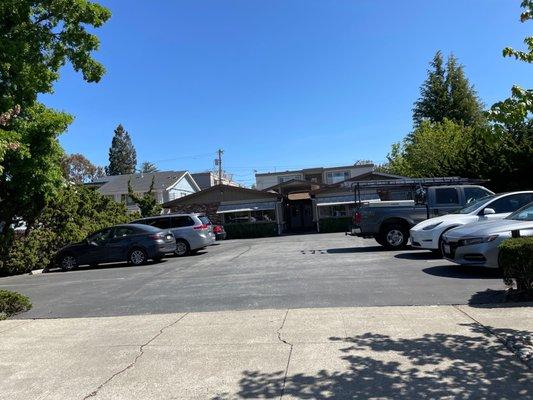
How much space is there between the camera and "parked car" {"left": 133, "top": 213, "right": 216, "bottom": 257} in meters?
20.7

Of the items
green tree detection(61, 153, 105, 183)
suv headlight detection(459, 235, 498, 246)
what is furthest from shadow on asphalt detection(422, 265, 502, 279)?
green tree detection(61, 153, 105, 183)

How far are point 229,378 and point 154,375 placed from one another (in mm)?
795

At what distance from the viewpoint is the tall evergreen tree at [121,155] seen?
96.2 m

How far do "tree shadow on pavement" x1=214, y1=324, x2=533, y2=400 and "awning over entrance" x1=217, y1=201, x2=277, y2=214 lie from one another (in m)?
33.5

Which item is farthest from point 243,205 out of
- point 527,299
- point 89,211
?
point 527,299

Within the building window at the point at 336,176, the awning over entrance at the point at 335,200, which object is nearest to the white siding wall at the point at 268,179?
the building window at the point at 336,176

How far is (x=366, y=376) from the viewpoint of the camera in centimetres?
475

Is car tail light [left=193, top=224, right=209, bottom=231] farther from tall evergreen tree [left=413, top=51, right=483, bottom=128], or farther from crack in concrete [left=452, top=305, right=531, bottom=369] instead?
tall evergreen tree [left=413, top=51, right=483, bottom=128]

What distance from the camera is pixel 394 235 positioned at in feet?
51.3

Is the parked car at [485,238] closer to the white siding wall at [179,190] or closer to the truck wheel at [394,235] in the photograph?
→ the truck wheel at [394,235]

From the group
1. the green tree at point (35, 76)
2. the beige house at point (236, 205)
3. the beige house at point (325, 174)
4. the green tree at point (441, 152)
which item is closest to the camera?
the green tree at point (35, 76)

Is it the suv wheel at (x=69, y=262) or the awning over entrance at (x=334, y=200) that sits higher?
the awning over entrance at (x=334, y=200)

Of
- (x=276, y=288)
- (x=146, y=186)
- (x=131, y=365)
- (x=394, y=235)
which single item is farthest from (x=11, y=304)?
(x=146, y=186)

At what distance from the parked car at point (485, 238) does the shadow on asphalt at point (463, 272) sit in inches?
10.3
